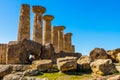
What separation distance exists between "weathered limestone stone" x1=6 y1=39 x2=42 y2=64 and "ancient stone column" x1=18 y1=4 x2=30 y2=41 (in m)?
9.15

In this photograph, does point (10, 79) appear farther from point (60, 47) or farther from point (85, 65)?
point (60, 47)

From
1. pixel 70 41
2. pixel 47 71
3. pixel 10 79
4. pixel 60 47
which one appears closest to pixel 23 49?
pixel 47 71

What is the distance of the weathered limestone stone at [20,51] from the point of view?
19.9 metres

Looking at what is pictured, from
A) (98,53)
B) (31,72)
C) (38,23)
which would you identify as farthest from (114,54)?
(38,23)

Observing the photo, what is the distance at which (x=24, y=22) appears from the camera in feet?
99.3

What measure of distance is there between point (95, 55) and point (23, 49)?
6163 millimetres

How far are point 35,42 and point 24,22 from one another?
951 cm

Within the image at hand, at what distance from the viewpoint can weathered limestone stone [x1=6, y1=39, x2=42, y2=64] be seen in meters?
19.9

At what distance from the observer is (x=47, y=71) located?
55.4 feet

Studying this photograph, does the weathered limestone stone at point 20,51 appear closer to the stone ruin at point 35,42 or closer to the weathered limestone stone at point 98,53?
the stone ruin at point 35,42

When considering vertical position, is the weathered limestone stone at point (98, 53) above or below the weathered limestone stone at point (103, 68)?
above

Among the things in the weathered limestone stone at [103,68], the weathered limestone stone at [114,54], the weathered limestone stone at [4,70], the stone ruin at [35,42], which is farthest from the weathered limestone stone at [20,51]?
the weathered limestone stone at [103,68]

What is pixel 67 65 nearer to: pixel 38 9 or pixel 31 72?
pixel 31 72

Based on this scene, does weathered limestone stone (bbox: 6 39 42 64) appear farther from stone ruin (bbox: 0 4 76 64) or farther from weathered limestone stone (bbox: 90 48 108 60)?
weathered limestone stone (bbox: 90 48 108 60)
